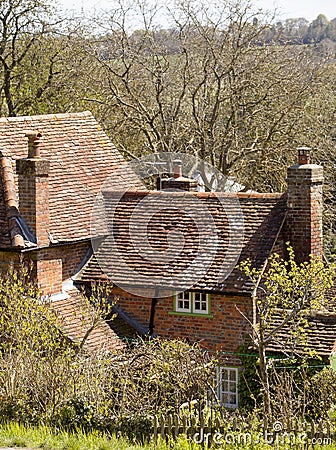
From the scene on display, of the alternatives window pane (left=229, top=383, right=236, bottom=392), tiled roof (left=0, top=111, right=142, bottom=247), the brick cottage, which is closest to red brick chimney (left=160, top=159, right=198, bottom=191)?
the brick cottage

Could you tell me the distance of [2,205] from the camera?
20.7 meters

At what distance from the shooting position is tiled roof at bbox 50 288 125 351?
63.1 ft

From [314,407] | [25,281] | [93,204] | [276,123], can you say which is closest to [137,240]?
[93,204]

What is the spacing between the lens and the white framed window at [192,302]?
20672 mm

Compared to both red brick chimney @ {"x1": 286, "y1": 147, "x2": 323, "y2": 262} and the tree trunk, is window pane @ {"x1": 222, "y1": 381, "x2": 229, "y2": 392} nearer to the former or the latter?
red brick chimney @ {"x1": 286, "y1": 147, "x2": 323, "y2": 262}

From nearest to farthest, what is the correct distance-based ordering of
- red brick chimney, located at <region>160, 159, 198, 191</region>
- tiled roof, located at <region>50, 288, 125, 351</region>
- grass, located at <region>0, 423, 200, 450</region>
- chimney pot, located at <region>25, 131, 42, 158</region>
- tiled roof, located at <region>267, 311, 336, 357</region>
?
grass, located at <region>0, 423, 200, 450</region>, tiled roof, located at <region>267, 311, 336, 357</region>, tiled roof, located at <region>50, 288, 125, 351</region>, chimney pot, located at <region>25, 131, 42, 158</region>, red brick chimney, located at <region>160, 159, 198, 191</region>

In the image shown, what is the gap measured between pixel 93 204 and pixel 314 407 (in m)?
9.11

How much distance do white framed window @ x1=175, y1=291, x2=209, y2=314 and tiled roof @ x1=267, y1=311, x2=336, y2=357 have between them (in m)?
1.97

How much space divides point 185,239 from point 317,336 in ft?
15.2

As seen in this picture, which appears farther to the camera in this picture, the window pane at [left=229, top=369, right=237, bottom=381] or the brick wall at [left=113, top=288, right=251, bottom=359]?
the brick wall at [left=113, top=288, right=251, bottom=359]

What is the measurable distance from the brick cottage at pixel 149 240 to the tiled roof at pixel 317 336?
0.12 ft

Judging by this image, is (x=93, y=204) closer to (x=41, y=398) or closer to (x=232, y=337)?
(x=232, y=337)

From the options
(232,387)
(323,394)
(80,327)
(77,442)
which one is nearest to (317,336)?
(232,387)

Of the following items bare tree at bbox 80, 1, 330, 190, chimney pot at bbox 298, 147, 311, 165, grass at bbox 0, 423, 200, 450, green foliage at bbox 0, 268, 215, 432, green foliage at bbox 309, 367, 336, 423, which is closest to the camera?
grass at bbox 0, 423, 200, 450
